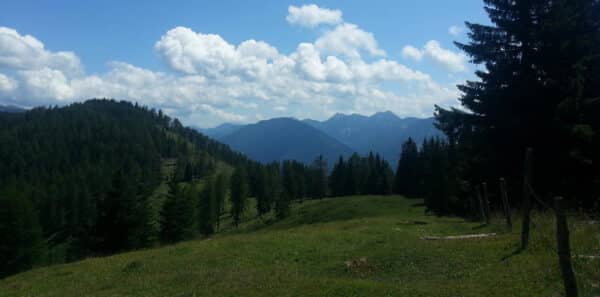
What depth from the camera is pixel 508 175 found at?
1030 inches

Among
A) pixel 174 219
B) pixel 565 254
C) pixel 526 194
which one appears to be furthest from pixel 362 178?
pixel 565 254

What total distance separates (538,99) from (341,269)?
19.1 metres

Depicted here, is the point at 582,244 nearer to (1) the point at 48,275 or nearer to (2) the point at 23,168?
(1) the point at 48,275

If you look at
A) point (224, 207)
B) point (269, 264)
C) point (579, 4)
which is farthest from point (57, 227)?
point (579, 4)

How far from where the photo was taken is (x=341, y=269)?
1277 centimetres

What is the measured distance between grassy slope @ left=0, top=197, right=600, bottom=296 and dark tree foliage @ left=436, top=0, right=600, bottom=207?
845cm

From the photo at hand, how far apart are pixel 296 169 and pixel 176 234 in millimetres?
98162

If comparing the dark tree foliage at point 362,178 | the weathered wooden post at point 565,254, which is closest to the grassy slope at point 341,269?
the weathered wooden post at point 565,254

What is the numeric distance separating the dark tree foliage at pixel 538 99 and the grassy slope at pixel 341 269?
845cm

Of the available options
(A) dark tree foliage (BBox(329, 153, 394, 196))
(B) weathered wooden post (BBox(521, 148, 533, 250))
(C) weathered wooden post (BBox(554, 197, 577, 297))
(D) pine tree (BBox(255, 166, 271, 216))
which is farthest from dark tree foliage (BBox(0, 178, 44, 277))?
(A) dark tree foliage (BBox(329, 153, 394, 196))

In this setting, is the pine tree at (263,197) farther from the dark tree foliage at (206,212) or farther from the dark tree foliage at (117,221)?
the dark tree foliage at (117,221)

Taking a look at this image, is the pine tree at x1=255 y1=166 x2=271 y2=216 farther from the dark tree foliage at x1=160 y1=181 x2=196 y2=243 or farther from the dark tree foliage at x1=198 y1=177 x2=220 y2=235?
the dark tree foliage at x1=160 y1=181 x2=196 y2=243

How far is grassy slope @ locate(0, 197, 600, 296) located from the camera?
9273 mm

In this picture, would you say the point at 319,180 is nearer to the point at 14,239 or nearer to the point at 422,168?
the point at 422,168
